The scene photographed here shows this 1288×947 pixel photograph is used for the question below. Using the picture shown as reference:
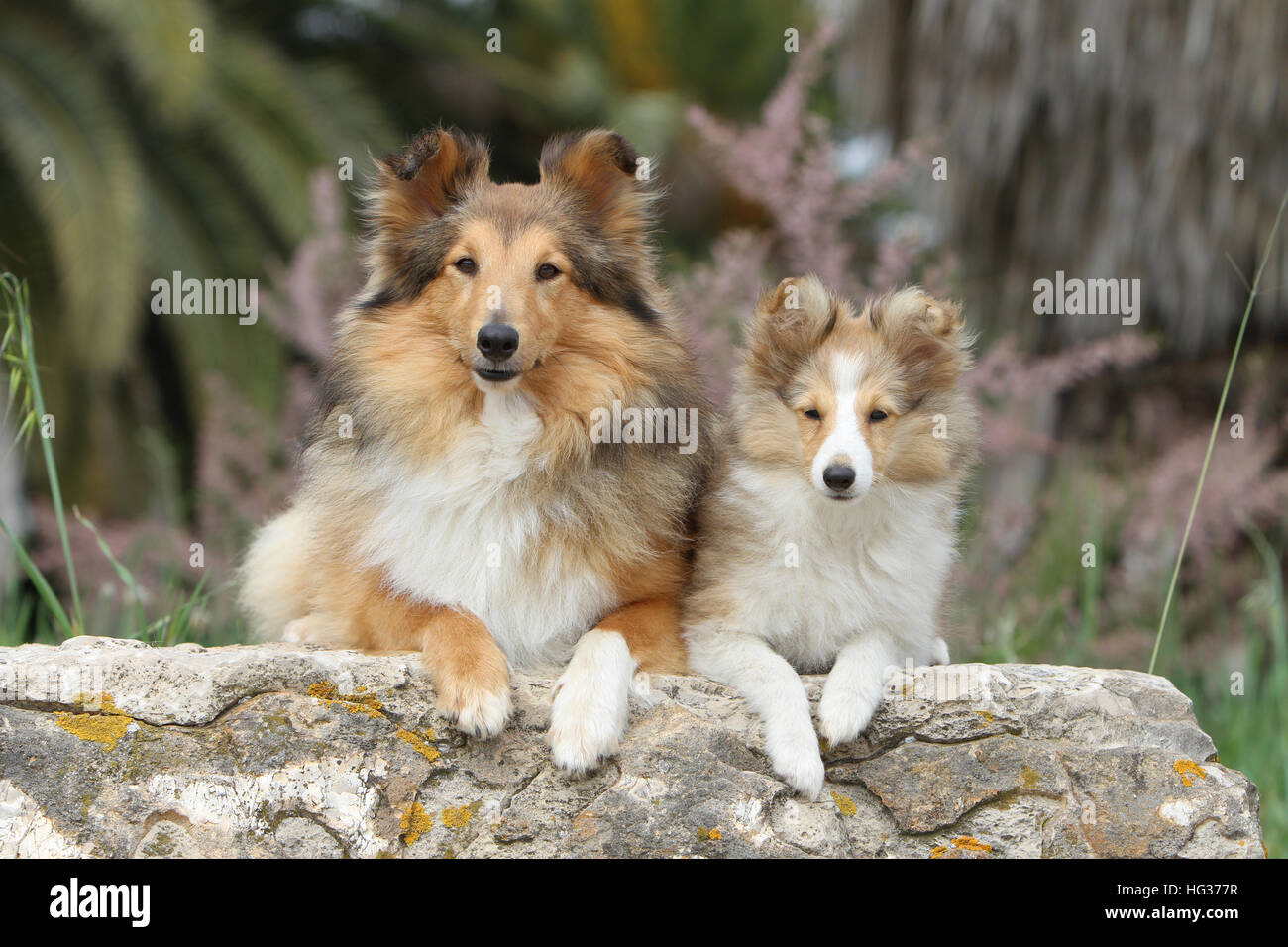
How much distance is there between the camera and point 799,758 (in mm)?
3443

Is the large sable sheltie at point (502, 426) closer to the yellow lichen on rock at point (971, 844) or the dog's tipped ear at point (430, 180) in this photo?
the dog's tipped ear at point (430, 180)

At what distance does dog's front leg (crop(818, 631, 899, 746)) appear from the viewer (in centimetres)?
351

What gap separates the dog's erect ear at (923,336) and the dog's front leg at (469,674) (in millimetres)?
1679

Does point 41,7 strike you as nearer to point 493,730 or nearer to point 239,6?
point 239,6

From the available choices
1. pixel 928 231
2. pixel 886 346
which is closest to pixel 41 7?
pixel 928 231

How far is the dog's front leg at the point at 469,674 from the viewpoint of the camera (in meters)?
3.41

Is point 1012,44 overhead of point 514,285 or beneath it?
Answer: overhead

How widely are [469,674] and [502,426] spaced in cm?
91

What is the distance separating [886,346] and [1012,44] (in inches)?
235

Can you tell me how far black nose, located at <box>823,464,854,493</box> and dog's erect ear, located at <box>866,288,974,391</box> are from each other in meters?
0.57

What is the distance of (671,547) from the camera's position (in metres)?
4.23

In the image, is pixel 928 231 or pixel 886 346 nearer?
pixel 886 346

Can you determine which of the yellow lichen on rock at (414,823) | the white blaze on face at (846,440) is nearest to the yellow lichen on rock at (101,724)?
the yellow lichen on rock at (414,823)

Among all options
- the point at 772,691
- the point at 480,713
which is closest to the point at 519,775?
the point at 480,713
